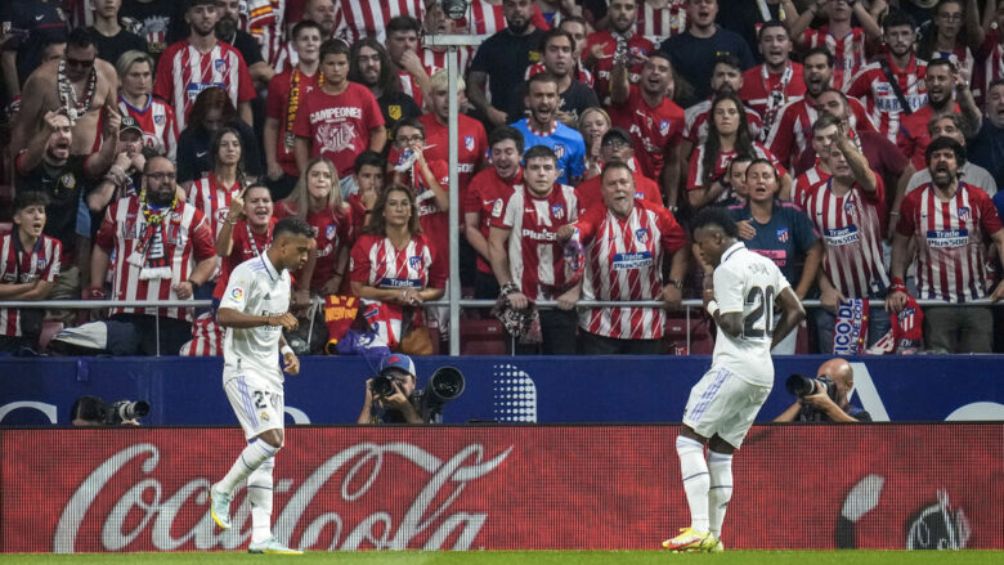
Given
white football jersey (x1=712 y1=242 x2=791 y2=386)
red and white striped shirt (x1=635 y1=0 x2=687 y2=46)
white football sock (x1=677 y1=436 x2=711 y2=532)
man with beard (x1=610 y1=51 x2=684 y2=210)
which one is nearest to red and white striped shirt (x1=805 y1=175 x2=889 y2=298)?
man with beard (x1=610 y1=51 x2=684 y2=210)

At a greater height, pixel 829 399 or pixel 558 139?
pixel 558 139

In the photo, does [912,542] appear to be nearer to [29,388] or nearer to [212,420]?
[212,420]

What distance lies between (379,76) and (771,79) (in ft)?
10.6

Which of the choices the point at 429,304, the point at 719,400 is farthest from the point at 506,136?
the point at 719,400

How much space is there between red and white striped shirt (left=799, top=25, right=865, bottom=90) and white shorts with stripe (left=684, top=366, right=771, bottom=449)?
18.2 feet

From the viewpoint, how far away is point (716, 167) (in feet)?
44.3

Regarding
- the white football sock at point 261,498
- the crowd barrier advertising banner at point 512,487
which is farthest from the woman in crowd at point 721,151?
the white football sock at point 261,498

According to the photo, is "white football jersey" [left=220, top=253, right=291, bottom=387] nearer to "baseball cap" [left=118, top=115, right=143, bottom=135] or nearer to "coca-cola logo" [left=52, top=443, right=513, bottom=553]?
"coca-cola logo" [left=52, top=443, right=513, bottom=553]

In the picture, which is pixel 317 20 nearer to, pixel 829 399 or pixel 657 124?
pixel 657 124

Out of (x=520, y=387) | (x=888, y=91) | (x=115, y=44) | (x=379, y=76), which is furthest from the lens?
(x=115, y=44)

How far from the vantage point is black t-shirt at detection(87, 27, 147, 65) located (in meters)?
14.6

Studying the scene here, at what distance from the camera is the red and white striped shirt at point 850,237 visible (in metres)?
13.0

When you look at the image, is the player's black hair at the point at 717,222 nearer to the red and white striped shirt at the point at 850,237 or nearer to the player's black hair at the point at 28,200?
the red and white striped shirt at the point at 850,237

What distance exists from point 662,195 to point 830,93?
154 cm
